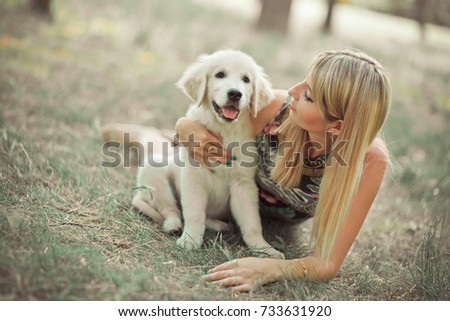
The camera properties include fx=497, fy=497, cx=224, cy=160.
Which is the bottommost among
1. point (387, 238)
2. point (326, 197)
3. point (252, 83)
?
point (387, 238)

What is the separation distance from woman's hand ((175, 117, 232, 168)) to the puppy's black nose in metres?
0.23

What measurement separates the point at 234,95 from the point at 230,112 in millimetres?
89

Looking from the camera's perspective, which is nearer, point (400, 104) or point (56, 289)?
point (56, 289)

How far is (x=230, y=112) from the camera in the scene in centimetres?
233

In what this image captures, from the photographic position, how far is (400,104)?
5.91 m

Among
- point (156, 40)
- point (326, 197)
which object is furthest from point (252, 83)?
point (156, 40)

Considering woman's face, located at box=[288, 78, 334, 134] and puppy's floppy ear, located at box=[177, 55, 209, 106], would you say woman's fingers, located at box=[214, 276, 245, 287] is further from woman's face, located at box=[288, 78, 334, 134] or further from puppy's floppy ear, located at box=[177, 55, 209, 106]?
puppy's floppy ear, located at box=[177, 55, 209, 106]

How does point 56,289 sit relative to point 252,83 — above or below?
below

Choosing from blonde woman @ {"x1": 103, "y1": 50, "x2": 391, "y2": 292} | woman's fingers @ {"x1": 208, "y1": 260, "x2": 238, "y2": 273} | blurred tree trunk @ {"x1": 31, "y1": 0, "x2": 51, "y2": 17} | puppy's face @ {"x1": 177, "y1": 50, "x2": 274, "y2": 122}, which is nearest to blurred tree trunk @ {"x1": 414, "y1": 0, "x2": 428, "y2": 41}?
blurred tree trunk @ {"x1": 31, "y1": 0, "x2": 51, "y2": 17}

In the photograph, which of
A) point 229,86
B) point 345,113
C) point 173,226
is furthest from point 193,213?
point 345,113

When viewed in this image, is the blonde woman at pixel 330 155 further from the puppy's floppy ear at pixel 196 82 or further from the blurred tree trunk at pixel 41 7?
the blurred tree trunk at pixel 41 7

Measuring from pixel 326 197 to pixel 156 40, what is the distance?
4704 millimetres
